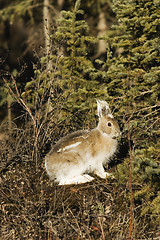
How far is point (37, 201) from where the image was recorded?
5043 millimetres

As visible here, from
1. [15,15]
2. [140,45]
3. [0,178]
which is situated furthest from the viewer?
[15,15]

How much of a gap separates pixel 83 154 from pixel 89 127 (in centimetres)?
162

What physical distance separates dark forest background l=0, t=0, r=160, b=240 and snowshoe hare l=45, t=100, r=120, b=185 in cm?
17

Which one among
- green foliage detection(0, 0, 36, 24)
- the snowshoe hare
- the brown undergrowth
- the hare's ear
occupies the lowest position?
the brown undergrowth

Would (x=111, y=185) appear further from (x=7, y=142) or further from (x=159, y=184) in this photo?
(x=7, y=142)

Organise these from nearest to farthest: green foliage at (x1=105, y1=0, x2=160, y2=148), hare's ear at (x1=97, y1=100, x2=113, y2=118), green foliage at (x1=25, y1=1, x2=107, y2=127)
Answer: hare's ear at (x1=97, y1=100, x2=113, y2=118) → green foliage at (x1=105, y1=0, x2=160, y2=148) → green foliage at (x1=25, y1=1, x2=107, y2=127)

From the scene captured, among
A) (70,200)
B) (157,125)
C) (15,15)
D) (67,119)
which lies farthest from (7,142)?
(15,15)

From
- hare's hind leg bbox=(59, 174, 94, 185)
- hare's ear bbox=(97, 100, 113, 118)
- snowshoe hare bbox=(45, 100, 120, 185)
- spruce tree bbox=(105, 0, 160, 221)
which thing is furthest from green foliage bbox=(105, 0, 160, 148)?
hare's hind leg bbox=(59, 174, 94, 185)

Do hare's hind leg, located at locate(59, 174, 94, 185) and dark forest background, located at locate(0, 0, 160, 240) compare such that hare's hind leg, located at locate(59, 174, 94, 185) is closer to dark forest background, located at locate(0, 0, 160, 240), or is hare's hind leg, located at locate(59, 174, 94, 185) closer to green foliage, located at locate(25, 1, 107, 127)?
dark forest background, located at locate(0, 0, 160, 240)

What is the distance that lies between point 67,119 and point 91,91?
2.93 feet

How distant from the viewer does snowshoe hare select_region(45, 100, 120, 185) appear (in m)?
5.32

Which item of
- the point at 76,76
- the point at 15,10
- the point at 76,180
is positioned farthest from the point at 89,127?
the point at 15,10

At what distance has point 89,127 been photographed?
6.93 m

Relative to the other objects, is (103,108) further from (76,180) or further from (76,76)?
(76,76)
